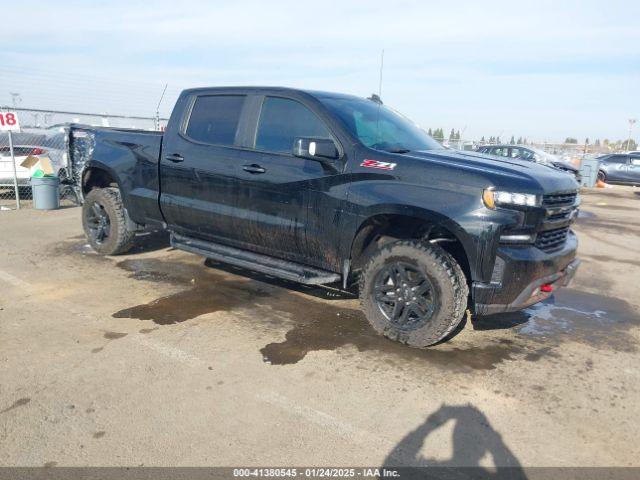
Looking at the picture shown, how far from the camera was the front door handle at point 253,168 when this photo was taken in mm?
4520

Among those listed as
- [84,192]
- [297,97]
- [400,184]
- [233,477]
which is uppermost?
[297,97]

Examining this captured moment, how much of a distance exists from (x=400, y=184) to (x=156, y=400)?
2.27 m

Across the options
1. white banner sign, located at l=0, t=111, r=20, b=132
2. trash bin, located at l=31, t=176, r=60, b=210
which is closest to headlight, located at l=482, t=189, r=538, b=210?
white banner sign, located at l=0, t=111, r=20, b=132

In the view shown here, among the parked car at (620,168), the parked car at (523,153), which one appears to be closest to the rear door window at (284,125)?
the parked car at (523,153)

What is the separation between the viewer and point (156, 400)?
10.2ft

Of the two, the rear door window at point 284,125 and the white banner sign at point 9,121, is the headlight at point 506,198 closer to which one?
the rear door window at point 284,125

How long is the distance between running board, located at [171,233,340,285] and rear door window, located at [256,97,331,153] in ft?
3.39

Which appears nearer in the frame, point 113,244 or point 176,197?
point 176,197

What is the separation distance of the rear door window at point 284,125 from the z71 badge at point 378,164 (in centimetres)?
45

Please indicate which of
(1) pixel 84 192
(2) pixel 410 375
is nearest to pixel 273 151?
(2) pixel 410 375

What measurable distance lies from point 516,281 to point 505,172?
2.61ft

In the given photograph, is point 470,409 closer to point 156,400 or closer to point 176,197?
point 156,400

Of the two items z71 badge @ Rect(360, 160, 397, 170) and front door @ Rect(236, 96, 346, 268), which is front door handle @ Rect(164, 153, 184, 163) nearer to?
front door @ Rect(236, 96, 346, 268)

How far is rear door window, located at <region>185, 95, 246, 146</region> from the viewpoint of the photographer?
4.88 m
